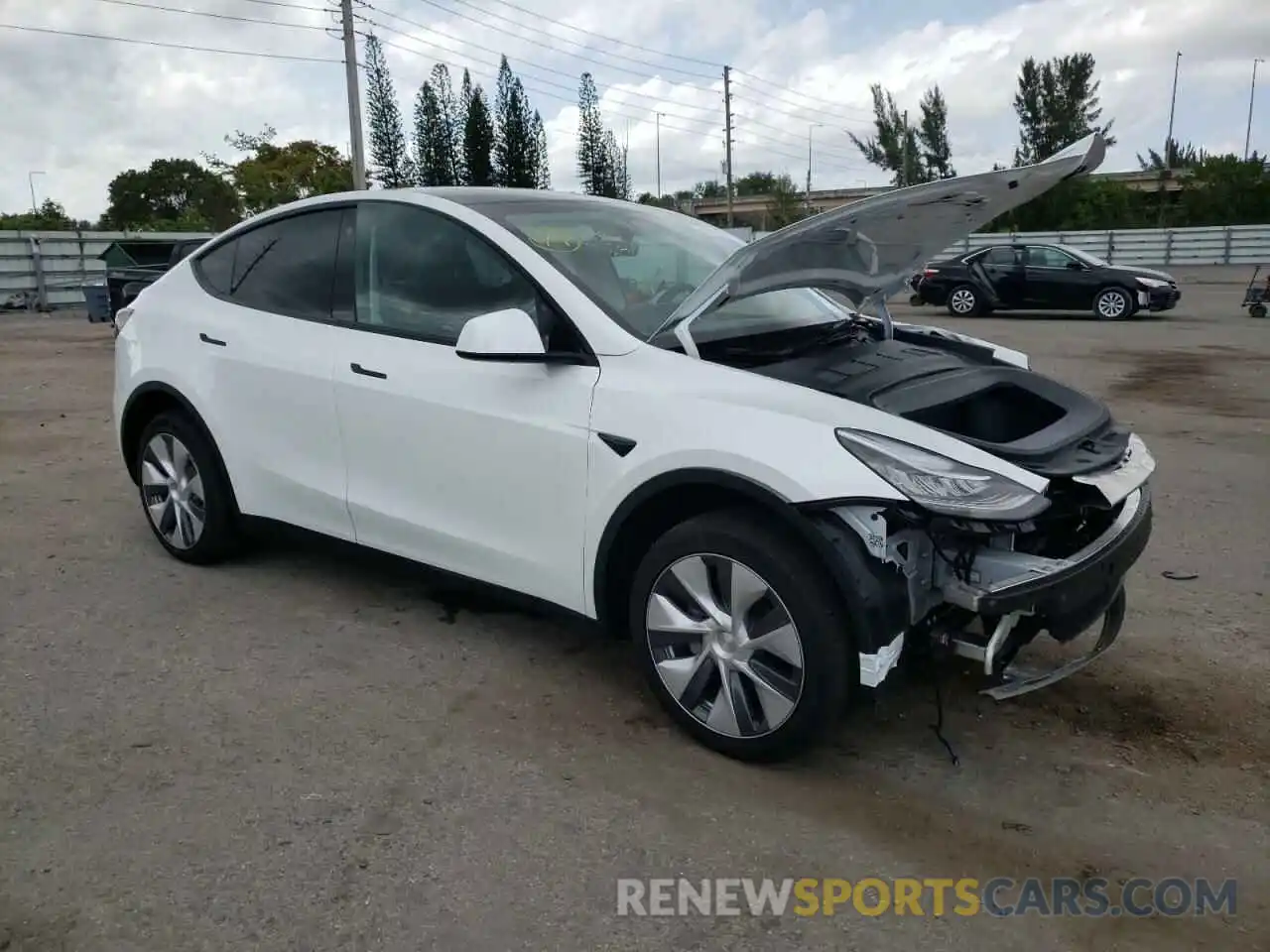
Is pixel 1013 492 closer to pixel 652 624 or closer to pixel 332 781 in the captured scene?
pixel 652 624

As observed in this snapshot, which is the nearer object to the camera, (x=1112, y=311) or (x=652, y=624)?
(x=652, y=624)

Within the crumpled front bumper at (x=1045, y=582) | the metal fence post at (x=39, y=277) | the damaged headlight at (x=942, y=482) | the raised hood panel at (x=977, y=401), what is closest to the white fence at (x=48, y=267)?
the metal fence post at (x=39, y=277)

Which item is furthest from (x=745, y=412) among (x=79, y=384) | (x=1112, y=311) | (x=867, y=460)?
(x=1112, y=311)

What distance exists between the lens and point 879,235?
3.37m

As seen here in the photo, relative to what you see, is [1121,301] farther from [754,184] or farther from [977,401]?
[754,184]

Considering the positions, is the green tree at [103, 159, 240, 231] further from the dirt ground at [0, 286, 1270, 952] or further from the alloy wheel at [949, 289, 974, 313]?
the dirt ground at [0, 286, 1270, 952]

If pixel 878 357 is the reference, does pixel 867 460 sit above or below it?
below

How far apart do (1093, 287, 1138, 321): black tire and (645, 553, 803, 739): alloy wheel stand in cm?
1825

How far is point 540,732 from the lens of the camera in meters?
3.36

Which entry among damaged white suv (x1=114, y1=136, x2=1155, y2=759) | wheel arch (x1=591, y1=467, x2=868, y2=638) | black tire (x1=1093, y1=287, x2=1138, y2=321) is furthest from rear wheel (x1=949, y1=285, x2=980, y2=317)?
wheel arch (x1=591, y1=467, x2=868, y2=638)

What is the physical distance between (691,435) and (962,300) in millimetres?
19313

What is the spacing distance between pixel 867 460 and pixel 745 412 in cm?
39

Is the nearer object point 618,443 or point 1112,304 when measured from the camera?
point 618,443

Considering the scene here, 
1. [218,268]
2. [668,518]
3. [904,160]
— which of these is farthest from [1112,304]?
[904,160]
